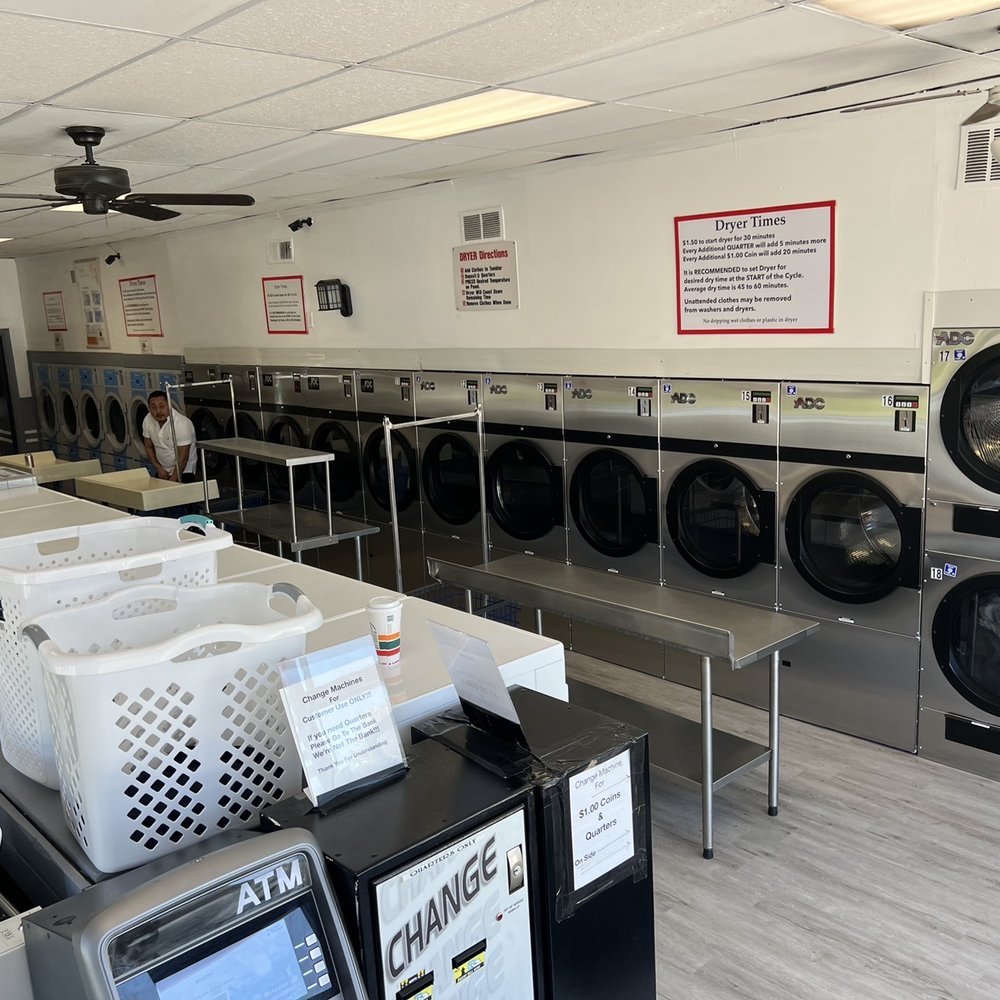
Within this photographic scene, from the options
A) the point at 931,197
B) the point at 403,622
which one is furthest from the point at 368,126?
the point at 403,622

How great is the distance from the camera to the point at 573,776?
1.42m

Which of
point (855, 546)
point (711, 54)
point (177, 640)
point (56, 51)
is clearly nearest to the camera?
point (177, 640)

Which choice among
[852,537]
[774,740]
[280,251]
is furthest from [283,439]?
[774,740]

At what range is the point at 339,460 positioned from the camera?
725cm

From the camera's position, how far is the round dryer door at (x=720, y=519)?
15.3ft

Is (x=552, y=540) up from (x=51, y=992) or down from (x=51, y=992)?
down

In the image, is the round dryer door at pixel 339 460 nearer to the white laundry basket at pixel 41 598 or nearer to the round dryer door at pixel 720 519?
the round dryer door at pixel 720 519

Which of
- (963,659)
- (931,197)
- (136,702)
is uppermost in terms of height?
(931,197)

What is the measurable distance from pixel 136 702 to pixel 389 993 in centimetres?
51

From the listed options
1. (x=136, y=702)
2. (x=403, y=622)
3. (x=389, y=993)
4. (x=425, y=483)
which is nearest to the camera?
(x=389, y=993)

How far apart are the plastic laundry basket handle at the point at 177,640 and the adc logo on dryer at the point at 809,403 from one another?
3274mm

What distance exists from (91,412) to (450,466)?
586 centimetres

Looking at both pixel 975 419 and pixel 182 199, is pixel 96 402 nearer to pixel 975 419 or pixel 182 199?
pixel 182 199

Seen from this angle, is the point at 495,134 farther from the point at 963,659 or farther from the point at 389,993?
the point at 389,993
